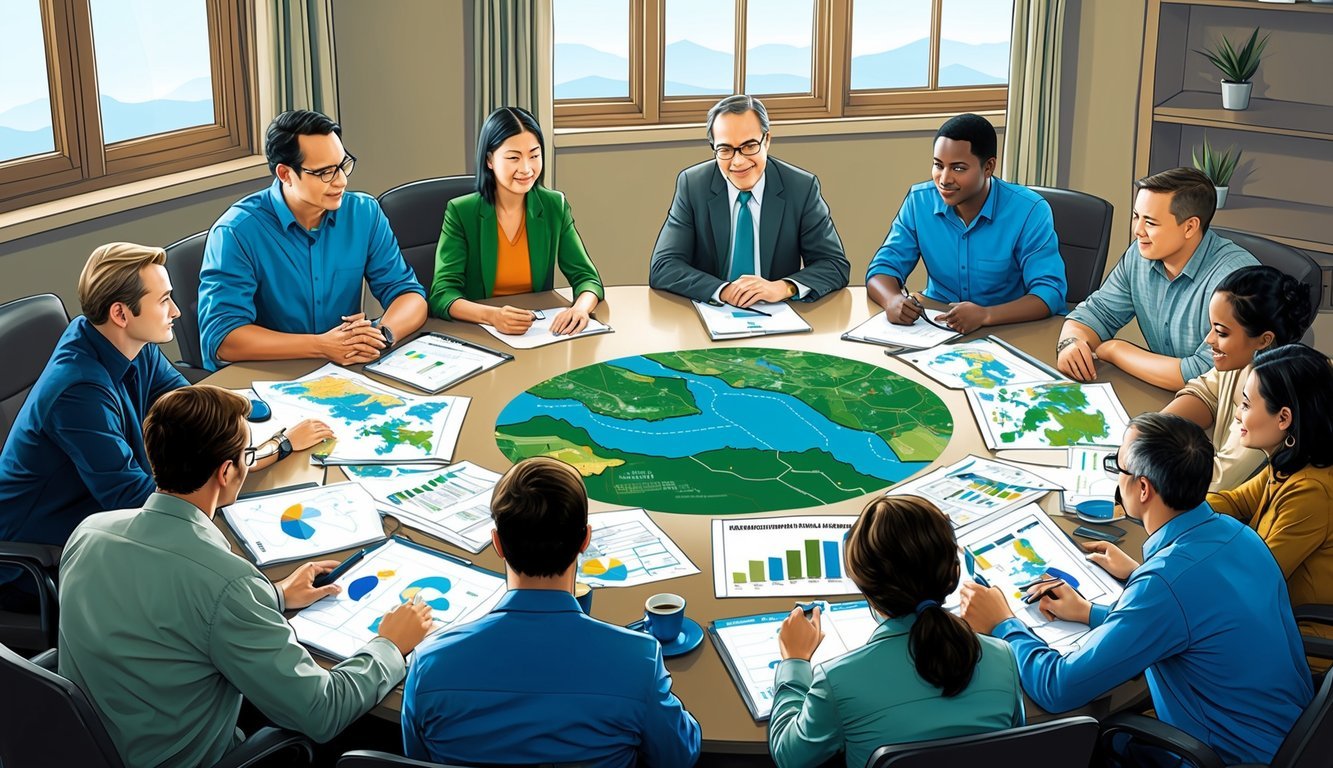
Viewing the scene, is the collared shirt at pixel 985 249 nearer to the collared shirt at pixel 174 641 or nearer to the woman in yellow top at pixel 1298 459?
the woman in yellow top at pixel 1298 459

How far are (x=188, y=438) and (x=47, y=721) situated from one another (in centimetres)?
49

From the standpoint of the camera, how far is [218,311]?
3375 millimetres

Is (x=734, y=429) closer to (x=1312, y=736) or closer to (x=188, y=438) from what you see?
(x=188, y=438)

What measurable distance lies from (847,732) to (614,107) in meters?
4.40

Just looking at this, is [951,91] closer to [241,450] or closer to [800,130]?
[800,130]

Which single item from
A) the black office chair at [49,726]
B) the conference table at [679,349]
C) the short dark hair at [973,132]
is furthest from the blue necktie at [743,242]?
the black office chair at [49,726]

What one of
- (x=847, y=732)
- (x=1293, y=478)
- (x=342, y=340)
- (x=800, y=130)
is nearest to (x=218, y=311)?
(x=342, y=340)

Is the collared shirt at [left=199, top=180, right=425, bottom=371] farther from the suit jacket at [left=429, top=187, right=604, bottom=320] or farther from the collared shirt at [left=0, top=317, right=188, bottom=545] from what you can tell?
the collared shirt at [left=0, top=317, right=188, bottom=545]

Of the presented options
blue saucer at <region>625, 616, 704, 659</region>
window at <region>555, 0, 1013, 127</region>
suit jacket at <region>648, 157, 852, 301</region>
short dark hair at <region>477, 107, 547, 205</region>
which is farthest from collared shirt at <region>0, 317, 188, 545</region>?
window at <region>555, 0, 1013, 127</region>

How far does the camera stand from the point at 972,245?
3.92 metres

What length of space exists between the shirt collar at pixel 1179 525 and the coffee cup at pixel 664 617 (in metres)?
0.83

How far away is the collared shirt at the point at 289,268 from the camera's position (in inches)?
135

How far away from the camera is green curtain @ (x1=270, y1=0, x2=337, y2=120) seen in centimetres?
495

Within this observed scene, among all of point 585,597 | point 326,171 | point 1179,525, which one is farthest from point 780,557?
point 326,171
